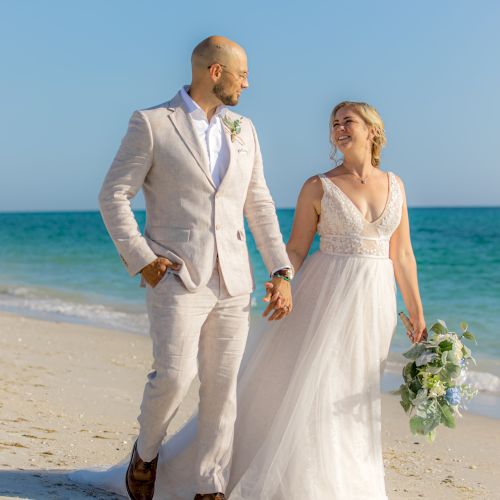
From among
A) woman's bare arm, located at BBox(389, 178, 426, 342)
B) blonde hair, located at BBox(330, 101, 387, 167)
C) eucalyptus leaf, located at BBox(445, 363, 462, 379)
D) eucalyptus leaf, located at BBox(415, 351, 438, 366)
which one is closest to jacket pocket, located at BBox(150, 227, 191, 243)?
blonde hair, located at BBox(330, 101, 387, 167)

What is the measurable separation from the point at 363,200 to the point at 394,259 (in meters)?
0.37

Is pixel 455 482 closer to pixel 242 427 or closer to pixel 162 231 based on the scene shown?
pixel 242 427

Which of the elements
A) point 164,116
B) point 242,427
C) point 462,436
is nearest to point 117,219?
point 164,116

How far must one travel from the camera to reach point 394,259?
14.6 feet

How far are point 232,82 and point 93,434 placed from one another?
2.85 m

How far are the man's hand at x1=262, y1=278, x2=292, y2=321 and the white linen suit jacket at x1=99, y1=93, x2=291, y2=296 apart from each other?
0.14m

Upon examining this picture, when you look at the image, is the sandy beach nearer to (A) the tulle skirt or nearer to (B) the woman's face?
(A) the tulle skirt

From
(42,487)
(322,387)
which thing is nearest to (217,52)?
(322,387)

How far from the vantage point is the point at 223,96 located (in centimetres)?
378

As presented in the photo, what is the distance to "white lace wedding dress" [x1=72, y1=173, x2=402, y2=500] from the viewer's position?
4.05m

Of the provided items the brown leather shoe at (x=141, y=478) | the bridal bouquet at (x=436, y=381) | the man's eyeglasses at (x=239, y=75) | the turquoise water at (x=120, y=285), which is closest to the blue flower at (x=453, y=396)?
the bridal bouquet at (x=436, y=381)

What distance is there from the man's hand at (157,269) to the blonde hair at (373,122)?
1.22 metres

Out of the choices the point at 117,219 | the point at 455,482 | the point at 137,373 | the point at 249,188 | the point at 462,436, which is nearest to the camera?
the point at 117,219

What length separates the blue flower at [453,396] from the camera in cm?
424
